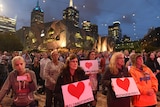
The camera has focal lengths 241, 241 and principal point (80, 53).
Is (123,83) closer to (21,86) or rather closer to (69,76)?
(69,76)

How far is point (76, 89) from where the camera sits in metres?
3.65

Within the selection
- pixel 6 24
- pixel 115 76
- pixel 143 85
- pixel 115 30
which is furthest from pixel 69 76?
pixel 6 24

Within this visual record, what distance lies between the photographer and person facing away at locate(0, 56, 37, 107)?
145 inches

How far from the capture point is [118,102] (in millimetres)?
4105

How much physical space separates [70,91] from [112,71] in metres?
0.97

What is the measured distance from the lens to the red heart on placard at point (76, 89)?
3621 millimetres

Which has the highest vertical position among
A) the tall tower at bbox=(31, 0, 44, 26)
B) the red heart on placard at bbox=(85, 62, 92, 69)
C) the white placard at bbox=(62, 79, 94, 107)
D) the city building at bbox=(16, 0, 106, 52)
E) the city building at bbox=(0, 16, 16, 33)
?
the tall tower at bbox=(31, 0, 44, 26)

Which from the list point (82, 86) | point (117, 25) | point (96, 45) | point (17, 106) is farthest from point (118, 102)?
point (117, 25)

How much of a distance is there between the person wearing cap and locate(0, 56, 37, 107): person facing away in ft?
5.78

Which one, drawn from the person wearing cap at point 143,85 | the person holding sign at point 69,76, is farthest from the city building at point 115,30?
the person holding sign at point 69,76

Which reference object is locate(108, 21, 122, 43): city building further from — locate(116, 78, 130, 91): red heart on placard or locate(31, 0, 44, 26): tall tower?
locate(116, 78, 130, 91): red heart on placard

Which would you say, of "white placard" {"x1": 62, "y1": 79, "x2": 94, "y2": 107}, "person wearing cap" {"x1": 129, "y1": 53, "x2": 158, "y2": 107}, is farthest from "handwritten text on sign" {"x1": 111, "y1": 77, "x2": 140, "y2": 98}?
"white placard" {"x1": 62, "y1": 79, "x2": 94, "y2": 107}

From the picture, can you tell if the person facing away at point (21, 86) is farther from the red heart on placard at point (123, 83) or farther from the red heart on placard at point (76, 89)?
the red heart on placard at point (123, 83)

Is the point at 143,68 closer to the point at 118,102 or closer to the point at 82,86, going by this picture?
the point at 118,102
